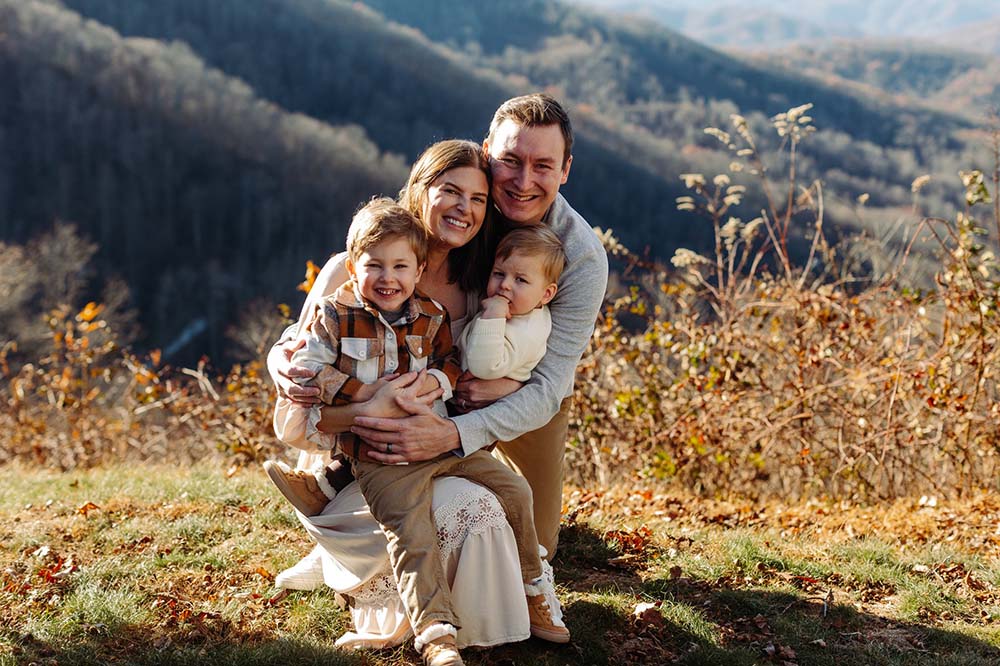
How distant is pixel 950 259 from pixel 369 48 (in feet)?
271

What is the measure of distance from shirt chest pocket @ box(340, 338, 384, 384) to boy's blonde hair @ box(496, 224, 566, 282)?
55 centimetres

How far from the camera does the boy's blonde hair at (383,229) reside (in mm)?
2781

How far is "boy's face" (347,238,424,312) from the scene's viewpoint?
9.18 ft

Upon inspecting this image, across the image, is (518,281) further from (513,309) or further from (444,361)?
(444,361)

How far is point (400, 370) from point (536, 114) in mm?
1040

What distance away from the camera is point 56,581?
3.50 metres

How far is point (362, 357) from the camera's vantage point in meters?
2.88

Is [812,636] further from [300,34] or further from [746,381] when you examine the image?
[300,34]

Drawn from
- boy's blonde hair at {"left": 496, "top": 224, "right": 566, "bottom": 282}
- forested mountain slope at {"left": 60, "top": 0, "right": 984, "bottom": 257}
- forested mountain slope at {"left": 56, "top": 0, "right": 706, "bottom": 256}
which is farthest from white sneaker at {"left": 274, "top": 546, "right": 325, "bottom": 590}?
forested mountain slope at {"left": 56, "top": 0, "right": 706, "bottom": 256}

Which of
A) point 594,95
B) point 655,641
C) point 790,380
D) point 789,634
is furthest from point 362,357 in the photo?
point 594,95

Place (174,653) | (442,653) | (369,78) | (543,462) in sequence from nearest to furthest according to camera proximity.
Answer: (442,653) < (174,653) < (543,462) < (369,78)

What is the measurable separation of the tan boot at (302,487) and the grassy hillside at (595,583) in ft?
1.39

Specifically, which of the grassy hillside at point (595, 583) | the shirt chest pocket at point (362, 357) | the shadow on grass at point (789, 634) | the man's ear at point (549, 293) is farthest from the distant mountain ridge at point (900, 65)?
the shirt chest pocket at point (362, 357)

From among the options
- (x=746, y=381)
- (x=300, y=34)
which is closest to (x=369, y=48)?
(x=300, y=34)
